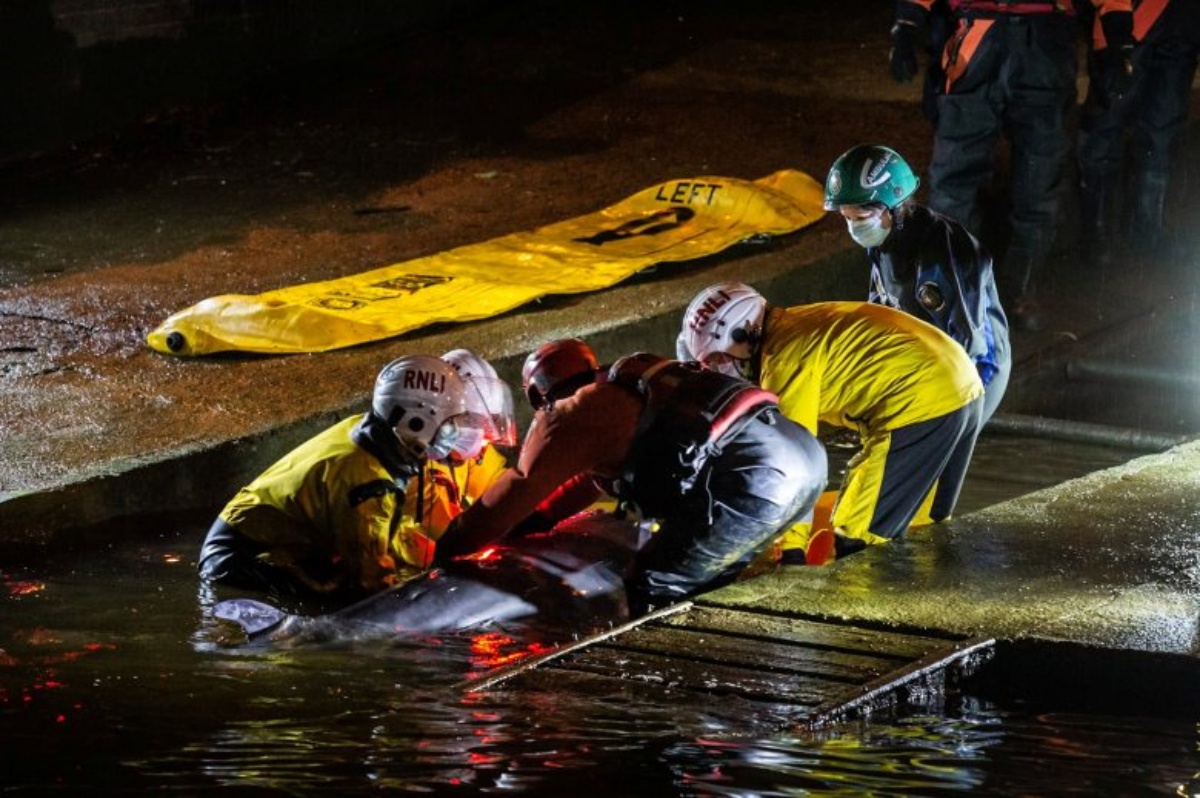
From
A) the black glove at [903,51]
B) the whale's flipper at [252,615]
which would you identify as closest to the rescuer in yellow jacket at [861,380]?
the whale's flipper at [252,615]

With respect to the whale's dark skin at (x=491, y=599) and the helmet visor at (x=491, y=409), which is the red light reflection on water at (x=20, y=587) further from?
the helmet visor at (x=491, y=409)

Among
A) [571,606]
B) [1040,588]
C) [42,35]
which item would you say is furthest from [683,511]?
[42,35]

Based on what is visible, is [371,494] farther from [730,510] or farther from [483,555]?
[730,510]

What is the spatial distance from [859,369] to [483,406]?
1.41m

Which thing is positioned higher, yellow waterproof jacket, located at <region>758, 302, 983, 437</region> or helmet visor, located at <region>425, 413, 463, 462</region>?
yellow waterproof jacket, located at <region>758, 302, 983, 437</region>

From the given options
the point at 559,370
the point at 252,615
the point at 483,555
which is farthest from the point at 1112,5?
the point at 252,615

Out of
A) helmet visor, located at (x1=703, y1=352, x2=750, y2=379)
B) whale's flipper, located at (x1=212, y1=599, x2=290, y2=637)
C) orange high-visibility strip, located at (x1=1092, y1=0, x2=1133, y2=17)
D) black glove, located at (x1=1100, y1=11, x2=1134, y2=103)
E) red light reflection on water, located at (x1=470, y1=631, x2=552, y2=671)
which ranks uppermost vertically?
orange high-visibility strip, located at (x1=1092, y1=0, x2=1133, y2=17)

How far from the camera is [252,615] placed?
7.13 metres

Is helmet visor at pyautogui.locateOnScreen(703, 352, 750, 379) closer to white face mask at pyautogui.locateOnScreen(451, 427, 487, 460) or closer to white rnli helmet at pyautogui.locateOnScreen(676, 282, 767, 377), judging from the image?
white rnli helmet at pyautogui.locateOnScreen(676, 282, 767, 377)

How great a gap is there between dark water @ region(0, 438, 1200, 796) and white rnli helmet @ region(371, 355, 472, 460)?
93cm

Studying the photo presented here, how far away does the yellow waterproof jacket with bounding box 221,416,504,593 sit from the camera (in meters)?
7.71

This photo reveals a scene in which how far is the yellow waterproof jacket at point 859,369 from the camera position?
7.77 meters

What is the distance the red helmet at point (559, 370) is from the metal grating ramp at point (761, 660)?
100 centimetres

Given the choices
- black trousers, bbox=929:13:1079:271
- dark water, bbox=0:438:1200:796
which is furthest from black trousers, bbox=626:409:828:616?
black trousers, bbox=929:13:1079:271
